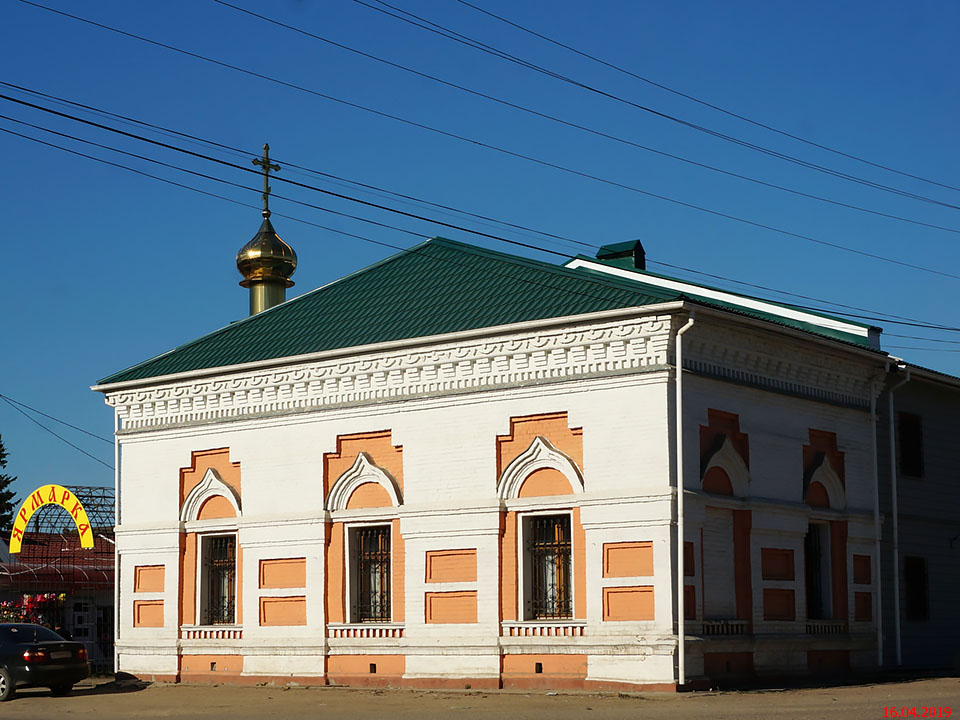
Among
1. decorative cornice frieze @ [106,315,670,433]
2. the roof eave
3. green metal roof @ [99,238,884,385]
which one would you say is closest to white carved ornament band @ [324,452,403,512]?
decorative cornice frieze @ [106,315,670,433]

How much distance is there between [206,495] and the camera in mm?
25484

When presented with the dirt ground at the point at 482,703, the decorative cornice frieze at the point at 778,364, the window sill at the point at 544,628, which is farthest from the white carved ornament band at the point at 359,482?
the decorative cornice frieze at the point at 778,364

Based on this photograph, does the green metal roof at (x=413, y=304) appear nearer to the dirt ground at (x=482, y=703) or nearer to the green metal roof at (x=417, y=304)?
the green metal roof at (x=417, y=304)

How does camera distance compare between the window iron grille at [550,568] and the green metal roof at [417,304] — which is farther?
the green metal roof at [417,304]

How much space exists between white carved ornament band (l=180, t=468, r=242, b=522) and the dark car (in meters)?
3.14

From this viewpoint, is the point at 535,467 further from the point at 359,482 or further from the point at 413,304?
the point at 413,304

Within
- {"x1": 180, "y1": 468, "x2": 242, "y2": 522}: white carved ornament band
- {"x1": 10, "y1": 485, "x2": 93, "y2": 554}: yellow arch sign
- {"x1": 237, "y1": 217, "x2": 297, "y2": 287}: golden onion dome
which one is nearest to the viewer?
{"x1": 180, "y1": 468, "x2": 242, "y2": 522}: white carved ornament band

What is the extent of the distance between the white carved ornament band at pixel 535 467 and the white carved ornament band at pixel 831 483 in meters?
4.85

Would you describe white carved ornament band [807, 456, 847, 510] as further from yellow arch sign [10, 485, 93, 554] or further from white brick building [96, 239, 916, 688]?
yellow arch sign [10, 485, 93, 554]

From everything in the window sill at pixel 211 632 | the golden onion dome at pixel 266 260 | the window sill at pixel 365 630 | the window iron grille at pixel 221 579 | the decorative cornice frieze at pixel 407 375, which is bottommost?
the window sill at pixel 211 632

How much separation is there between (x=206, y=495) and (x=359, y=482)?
3560 mm

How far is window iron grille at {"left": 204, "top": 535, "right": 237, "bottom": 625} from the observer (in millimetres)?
25266

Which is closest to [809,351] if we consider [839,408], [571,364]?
[839,408]

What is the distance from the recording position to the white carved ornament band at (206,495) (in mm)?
25094
